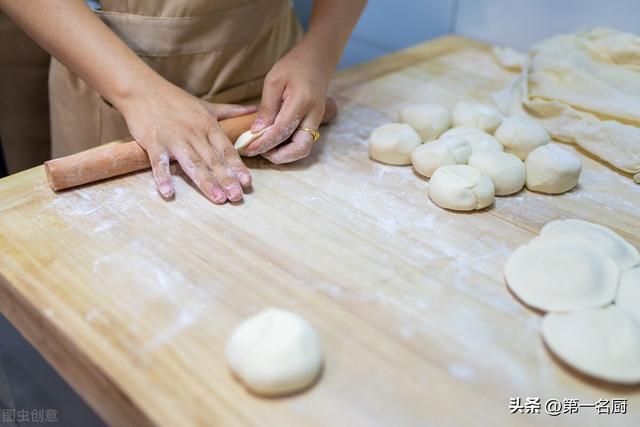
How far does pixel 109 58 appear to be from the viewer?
111 centimetres

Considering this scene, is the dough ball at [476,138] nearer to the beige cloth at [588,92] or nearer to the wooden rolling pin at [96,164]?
the beige cloth at [588,92]

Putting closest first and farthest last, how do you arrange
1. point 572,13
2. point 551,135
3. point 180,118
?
point 180,118 < point 551,135 < point 572,13

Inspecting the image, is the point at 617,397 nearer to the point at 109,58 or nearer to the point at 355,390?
the point at 355,390

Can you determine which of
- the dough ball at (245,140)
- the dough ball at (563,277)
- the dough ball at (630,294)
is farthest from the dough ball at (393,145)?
the dough ball at (630,294)

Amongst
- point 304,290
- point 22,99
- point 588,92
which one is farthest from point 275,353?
point 22,99

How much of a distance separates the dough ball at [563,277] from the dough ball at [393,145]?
369mm

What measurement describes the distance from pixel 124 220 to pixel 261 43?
0.63 meters

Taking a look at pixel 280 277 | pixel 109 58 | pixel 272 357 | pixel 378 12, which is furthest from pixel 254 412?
pixel 378 12

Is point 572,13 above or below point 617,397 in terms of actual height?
above

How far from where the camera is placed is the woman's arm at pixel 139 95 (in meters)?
1.09

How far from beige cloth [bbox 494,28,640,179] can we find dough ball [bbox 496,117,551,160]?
123 mm

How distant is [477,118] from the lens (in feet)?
4.35

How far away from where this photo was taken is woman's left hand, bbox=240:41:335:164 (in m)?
1.18

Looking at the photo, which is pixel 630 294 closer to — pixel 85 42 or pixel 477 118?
pixel 477 118
